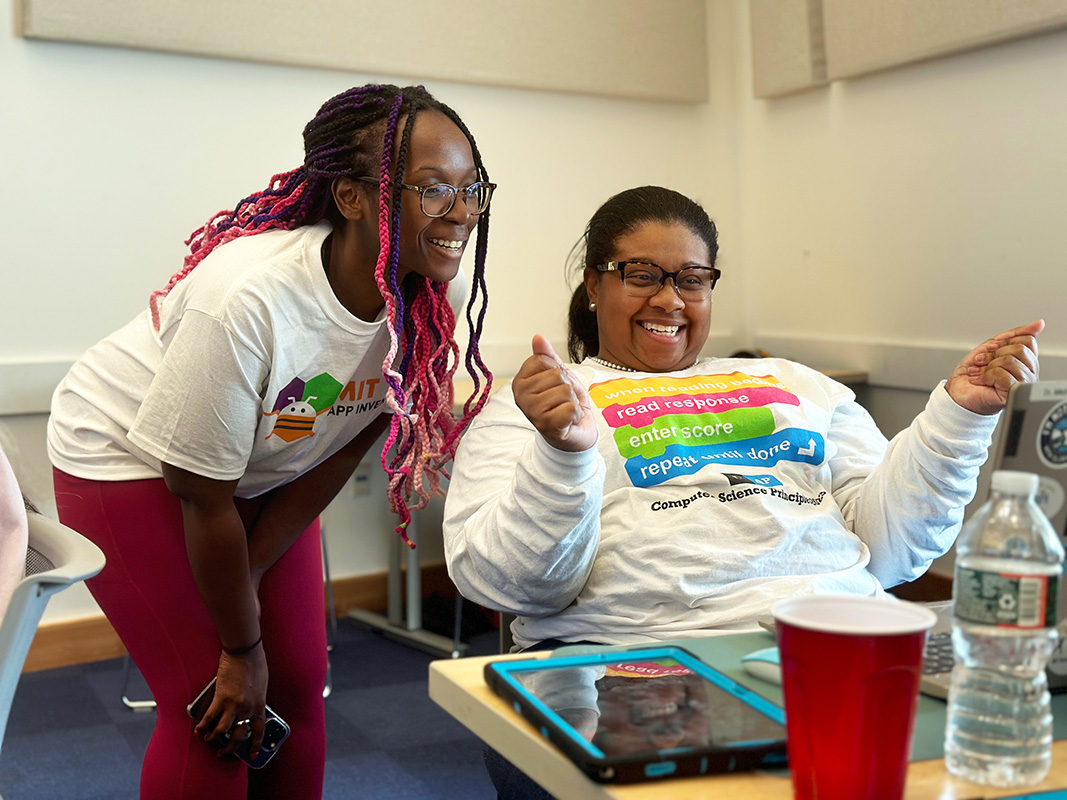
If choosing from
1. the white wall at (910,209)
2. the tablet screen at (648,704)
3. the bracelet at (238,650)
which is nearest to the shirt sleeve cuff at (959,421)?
the tablet screen at (648,704)

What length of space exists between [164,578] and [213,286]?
16.8 inches

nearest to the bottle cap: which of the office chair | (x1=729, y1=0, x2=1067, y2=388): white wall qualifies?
the office chair

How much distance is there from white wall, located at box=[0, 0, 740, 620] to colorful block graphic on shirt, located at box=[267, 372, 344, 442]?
1419 millimetres

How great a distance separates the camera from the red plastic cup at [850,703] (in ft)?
2.01

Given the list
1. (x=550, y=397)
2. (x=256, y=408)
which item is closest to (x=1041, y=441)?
(x=550, y=397)

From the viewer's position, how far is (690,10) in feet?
13.1

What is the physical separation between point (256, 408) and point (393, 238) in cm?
29

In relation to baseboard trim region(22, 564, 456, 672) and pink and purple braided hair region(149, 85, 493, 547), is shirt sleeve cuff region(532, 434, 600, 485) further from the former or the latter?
baseboard trim region(22, 564, 456, 672)

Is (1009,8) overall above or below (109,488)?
above

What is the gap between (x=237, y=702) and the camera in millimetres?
1479

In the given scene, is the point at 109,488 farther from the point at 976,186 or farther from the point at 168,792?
the point at 976,186

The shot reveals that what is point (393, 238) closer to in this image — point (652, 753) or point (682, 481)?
point (682, 481)

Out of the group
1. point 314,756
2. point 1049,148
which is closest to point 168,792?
point 314,756

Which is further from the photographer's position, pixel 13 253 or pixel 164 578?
pixel 13 253
